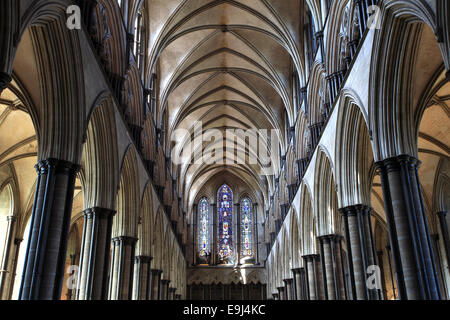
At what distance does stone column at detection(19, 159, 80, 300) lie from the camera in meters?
7.35

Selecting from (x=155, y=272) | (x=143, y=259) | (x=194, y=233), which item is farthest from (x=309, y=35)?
(x=194, y=233)

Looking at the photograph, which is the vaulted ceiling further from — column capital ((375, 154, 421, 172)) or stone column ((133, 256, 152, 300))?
column capital ((375, 154, 421, 172))

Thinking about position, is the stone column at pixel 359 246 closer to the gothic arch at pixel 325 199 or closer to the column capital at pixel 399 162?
the column capital at pixel 399 162

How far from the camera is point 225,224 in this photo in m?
32.2

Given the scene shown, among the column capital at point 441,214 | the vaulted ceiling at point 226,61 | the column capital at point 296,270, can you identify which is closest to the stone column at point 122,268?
the vaulted ceiling at point 226,61

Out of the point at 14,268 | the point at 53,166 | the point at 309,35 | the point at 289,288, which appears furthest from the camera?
the point at 289,288

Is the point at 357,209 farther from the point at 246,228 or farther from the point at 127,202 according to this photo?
the point at 246,228

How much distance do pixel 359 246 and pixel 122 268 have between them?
693 centimetres

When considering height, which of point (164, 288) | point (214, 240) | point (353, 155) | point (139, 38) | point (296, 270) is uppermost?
point (139, 38)

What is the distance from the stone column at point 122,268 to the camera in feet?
42.6

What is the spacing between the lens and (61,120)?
8.50 metres

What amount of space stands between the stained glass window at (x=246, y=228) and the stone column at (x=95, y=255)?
21.6 meters

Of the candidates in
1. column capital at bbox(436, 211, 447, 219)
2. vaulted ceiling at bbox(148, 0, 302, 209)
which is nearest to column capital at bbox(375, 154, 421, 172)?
vaulted ceiling at bbox(148, 0, 302, 209)
